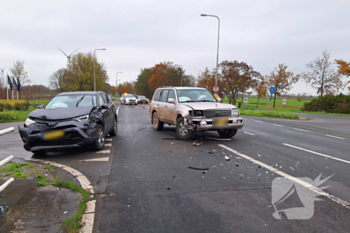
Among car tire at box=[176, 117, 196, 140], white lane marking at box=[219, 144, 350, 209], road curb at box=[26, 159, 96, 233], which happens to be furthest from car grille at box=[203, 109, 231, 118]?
road curb at box=[26, 159, 96, 233]

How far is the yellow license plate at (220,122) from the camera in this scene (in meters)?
8.20

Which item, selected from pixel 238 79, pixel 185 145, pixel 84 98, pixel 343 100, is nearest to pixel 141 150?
pixel 185 145

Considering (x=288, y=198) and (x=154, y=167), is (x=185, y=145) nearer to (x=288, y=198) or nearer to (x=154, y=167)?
(x=154, y=167)

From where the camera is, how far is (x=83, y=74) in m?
53.4

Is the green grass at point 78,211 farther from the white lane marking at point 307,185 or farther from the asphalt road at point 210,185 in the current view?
the white lane marking at point 307,185

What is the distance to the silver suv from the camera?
8.16 metres

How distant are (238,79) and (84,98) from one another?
35060 millimetres

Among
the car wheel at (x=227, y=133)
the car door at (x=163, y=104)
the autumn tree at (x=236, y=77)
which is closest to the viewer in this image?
the car wheel at (x=227, y=133)

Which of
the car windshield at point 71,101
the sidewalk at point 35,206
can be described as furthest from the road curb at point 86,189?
the car windshield at point 71,101

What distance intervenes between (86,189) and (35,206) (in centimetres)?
87

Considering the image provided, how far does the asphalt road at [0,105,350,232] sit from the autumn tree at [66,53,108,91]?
46.9 metres

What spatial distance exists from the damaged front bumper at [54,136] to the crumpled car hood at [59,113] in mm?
189

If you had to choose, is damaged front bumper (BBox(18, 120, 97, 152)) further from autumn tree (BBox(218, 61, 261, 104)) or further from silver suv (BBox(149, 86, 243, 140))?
autumn tree (BBox(218, 61, 261, 104))

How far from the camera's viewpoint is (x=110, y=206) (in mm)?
3664
